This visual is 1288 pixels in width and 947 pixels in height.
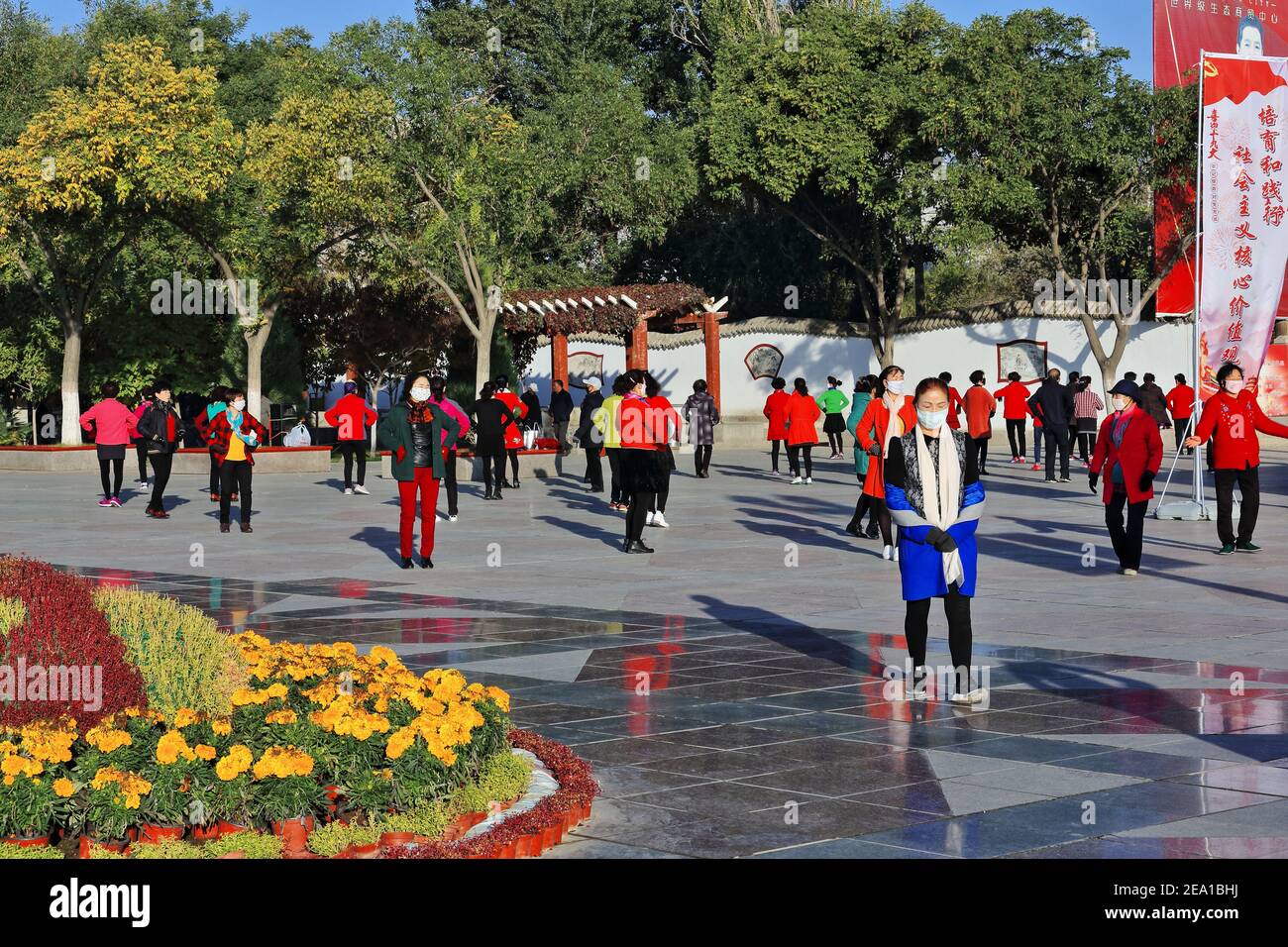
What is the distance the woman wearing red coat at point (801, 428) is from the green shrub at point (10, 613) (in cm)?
1889

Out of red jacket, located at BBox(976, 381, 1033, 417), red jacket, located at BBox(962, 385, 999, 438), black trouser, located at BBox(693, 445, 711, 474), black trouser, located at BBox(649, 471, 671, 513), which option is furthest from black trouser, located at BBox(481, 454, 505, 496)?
red jacket, located at BBox(976, 381, 1033, 417)

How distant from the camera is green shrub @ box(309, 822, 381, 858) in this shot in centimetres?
552

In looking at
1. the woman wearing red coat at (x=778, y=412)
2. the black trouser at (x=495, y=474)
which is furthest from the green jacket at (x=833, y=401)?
the black trouser at (x=495, y=474)

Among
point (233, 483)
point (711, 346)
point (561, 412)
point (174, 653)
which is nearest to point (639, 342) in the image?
point (711, 346)

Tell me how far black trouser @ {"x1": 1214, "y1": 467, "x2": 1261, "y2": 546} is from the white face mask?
7808 millimetres

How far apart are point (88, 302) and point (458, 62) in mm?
9302

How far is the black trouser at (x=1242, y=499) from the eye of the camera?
50.5 feet

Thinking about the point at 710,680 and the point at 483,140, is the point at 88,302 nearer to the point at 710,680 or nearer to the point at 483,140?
the point at 483,140

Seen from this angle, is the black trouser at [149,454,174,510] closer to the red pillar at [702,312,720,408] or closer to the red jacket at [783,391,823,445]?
the red jacket at [783,391,823,445]

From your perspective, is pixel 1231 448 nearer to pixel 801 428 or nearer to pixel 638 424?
pixel 638 424

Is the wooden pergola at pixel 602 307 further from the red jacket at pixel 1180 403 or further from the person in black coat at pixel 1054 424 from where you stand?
the red jacket at pixel 1180 403
